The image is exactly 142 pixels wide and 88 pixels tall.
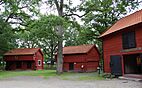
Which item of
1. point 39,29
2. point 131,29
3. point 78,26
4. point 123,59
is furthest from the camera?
point 78,26

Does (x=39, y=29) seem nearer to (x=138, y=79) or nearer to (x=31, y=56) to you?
(x=138, y=79)

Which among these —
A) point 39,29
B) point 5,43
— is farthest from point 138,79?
point 5,43

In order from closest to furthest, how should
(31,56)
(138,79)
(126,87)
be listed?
1. (126,87)
2. (138,79)
3. (31,56)

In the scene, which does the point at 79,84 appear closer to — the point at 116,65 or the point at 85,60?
the point at 116,65

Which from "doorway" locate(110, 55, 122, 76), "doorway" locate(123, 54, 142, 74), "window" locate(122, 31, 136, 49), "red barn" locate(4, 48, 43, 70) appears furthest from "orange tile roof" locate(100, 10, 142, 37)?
"red barn" locate(4, 48, 43, 70)

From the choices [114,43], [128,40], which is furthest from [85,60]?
[128,40]

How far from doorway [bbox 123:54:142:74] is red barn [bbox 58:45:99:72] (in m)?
16.3

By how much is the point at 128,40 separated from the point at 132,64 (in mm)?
3874

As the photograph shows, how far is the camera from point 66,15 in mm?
36719

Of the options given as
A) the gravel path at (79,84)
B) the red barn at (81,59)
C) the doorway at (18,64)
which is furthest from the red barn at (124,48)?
the doorway at (18,64)

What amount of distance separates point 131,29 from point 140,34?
1442 millimetres

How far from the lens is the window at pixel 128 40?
22562 millimetres

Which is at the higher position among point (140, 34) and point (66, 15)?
point (66, 15)

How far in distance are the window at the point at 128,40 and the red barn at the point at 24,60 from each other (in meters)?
32.5
